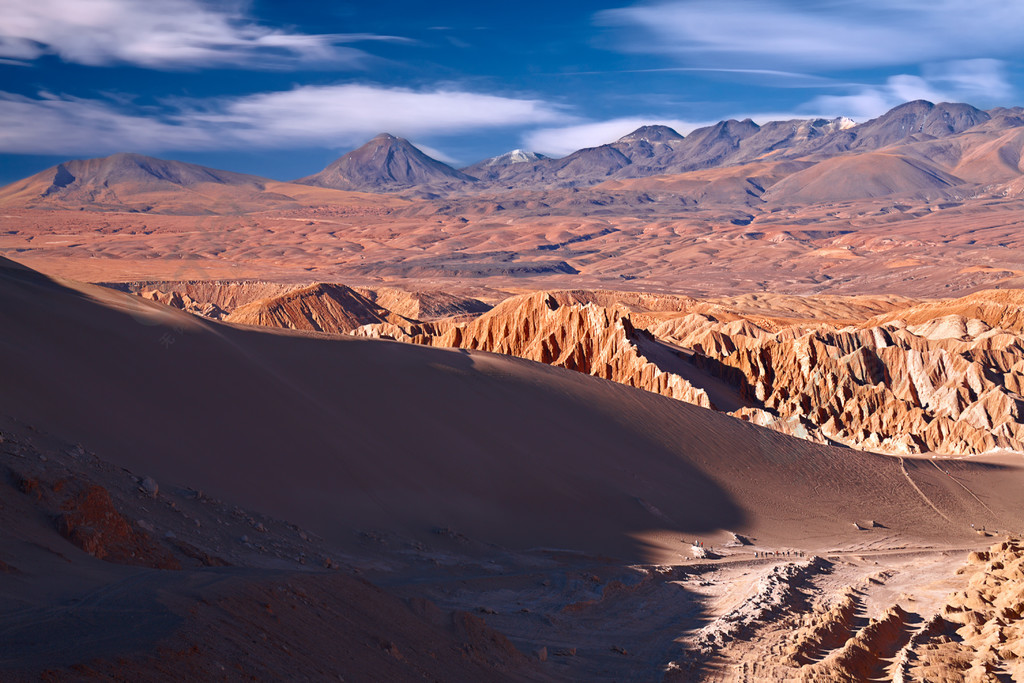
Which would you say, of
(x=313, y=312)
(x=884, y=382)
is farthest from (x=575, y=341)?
(x=313, y=312)

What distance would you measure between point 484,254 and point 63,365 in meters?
171

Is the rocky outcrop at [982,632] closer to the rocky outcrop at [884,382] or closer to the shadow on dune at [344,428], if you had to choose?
the shadow on dune at [344,428]

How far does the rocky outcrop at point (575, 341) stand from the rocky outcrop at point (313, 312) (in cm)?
2000

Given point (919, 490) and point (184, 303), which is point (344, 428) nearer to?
point (919, 490)

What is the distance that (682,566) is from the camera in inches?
702

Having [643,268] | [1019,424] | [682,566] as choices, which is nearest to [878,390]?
[1019,424]

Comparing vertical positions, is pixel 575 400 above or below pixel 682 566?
above

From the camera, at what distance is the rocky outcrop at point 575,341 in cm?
3966

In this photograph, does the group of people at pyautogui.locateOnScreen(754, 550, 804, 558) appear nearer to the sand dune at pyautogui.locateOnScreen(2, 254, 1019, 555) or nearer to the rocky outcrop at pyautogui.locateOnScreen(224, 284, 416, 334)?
the sand dune at pyautogui.locateOnScreen(2, 254, 1019, 555)

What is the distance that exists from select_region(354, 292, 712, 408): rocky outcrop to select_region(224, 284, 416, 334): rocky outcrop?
19998 millimetres

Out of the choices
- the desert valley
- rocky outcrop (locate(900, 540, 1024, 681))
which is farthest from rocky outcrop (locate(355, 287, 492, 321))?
rocky outcrop (locate(900, 540, 1024, 681))

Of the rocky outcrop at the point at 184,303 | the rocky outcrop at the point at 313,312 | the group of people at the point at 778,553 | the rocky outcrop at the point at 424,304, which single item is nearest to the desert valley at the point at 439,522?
the group of people at the point at 778,553

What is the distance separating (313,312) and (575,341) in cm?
3115

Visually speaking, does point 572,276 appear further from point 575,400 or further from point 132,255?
point 575,400
